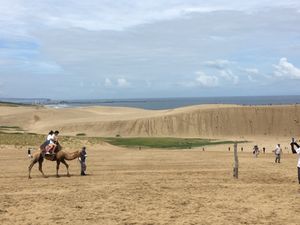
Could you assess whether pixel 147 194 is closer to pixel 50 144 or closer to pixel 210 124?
pixel 50 144

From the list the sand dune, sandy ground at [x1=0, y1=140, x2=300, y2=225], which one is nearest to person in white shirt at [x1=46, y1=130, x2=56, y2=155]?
sandy ground at [x1=0, y1=140, x2=300, y2=225]

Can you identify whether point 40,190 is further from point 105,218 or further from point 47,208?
point 105,218

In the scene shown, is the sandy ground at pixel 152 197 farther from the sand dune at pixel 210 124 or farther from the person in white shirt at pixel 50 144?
the sand dune at pixel 210 124

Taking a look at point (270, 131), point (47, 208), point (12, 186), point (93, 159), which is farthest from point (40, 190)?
point (270, 131)

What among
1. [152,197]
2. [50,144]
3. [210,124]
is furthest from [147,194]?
[210,124]

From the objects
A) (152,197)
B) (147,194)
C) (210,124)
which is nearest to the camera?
(152,197)

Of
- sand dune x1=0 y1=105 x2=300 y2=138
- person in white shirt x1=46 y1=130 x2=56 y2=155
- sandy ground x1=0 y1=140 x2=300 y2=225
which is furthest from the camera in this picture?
sand dune x1=0 y1=105 x2=300 y2=138

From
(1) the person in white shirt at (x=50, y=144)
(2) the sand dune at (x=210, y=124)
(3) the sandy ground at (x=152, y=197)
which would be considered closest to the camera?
(3) the sandy ground at (x=152, y=197)

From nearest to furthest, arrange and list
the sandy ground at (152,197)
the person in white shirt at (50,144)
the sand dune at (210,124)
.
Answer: the sandy ground at (152,197) → the person in white shirt at (50,144) → the sand dune at (210,124)

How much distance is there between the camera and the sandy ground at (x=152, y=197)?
45.8 feet

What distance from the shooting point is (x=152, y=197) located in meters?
16.9

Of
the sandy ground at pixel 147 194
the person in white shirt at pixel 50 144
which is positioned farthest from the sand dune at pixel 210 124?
the person in white shirt at pixel 50 144

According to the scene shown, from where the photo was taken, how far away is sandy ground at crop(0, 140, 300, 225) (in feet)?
45.8

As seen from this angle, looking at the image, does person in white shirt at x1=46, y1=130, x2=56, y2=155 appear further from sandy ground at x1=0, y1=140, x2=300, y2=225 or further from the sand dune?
the sand dune
